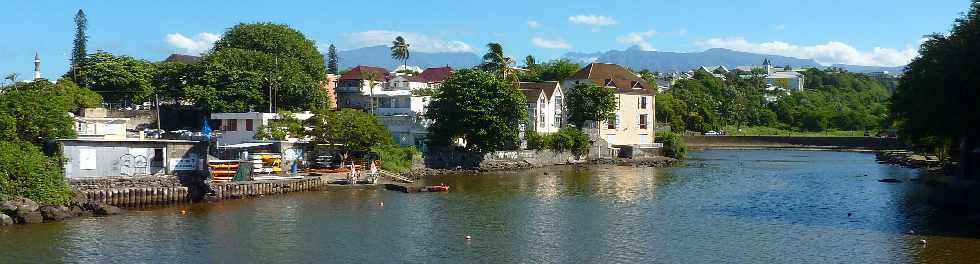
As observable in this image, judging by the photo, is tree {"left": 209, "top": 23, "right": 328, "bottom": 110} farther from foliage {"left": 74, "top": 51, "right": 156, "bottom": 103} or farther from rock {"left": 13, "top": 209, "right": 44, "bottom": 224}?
rock {"left": 13, "top": 209, "right": 44, "bottom": 224}

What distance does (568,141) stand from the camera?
80.5 meters

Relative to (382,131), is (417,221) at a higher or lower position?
lower

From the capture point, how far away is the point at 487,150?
7294 cm

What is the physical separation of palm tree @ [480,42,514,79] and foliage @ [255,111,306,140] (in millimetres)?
28640

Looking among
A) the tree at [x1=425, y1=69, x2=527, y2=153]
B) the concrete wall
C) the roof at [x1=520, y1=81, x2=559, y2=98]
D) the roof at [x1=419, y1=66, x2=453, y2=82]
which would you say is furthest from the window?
the concrete wall

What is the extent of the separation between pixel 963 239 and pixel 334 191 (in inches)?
1338

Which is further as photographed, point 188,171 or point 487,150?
point 487,150

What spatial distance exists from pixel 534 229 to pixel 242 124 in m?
35.9

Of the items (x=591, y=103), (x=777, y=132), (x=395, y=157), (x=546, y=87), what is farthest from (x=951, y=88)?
(x=777, y=132)

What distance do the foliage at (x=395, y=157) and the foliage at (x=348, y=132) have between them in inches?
23.7

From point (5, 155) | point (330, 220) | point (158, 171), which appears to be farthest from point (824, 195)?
point (5, 155)

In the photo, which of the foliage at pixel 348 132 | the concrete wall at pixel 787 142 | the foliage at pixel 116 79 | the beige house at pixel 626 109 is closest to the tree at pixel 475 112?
the foliage at pixel 348 132

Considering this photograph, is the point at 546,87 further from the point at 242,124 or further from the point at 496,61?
the point at 242,124

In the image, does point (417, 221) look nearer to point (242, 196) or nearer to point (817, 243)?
point (242, 196)
